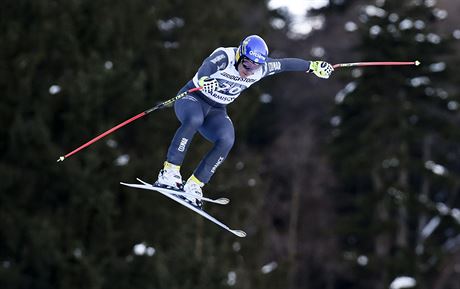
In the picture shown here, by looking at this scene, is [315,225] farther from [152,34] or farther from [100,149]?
[100,149]

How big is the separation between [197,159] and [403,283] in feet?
22.6

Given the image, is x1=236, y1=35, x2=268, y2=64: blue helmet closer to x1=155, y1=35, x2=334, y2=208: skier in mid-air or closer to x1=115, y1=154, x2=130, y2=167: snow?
x1=155, y1=35, x2=334, y2=208: skier in mid-air

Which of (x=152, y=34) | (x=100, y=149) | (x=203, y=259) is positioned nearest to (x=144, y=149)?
(x=100, y=149)

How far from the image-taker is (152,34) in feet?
91.0

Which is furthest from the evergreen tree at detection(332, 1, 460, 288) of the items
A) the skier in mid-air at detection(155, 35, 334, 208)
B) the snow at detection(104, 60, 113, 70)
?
the skier in mid-air at detection(155, 35, 334, 208)

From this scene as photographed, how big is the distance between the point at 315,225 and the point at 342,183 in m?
2.57

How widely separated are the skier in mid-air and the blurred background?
9.19 m

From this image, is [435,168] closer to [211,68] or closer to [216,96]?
[216,96]

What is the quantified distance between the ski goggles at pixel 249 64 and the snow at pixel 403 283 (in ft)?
55.9

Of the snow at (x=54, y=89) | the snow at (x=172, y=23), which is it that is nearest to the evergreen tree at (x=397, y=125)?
the snow at (x=172, y=23)

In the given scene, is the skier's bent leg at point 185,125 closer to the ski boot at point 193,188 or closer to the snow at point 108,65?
the ski boot at point 193,188

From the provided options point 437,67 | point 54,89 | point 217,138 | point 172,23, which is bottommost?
point 172,23

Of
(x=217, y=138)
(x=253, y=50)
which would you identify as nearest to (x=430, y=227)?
(x=217, y=138)

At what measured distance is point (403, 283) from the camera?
26.2 m
